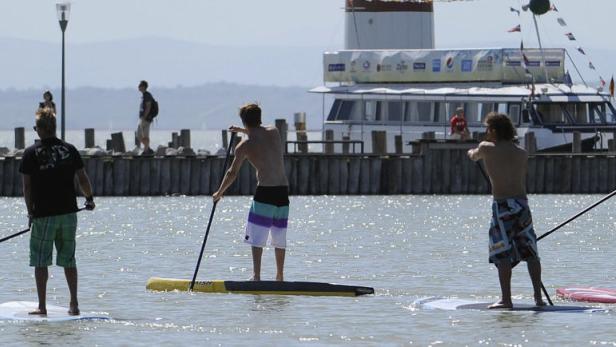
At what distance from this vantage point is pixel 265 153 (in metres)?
16.2

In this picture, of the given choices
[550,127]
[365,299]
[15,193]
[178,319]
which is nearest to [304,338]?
[178,319]

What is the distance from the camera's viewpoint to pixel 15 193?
114ft

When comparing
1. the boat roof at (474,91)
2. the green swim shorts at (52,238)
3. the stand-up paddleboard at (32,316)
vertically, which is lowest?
the stand-up paddleboard at (32,316)

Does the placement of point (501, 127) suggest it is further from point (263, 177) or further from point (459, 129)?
point (459, 129)

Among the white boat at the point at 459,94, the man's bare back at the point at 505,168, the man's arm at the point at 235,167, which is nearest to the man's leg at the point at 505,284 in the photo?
the man's bare back at the point at 505,168

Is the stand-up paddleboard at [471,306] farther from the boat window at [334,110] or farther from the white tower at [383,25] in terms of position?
the white tower at [383,25]

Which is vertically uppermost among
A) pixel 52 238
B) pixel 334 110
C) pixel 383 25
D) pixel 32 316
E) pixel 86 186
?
pixel 383 25

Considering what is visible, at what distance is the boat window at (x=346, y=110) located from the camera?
4838 cm

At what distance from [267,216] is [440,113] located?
3019cm

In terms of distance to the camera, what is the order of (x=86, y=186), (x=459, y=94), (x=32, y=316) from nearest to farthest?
(x=86, y=186) → (x=32, y=316) → (x=459, y=94)

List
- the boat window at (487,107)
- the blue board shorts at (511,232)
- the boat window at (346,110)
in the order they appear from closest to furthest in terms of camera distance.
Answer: the blue board shorts at (511,232), the boat window at (487,107), the boat window at (346,110)

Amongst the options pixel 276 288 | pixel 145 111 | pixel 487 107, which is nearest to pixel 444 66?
pixel 487 107

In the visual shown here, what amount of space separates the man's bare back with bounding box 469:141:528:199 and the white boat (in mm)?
27528

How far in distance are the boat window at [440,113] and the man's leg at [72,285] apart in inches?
1254
